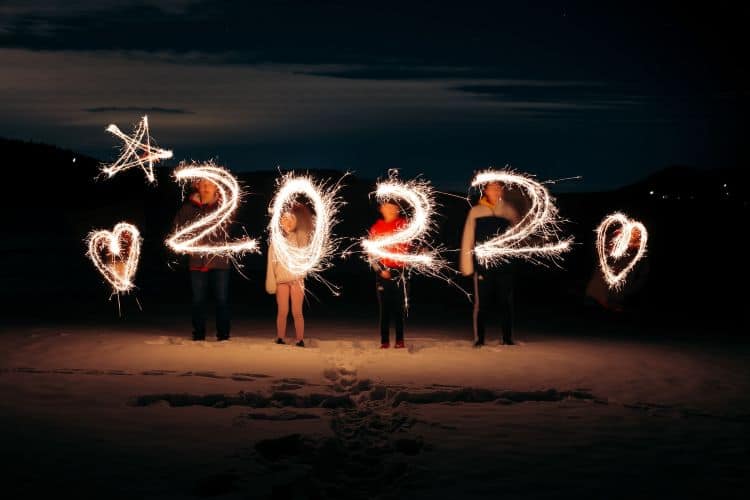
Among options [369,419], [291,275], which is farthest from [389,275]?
[369,419]

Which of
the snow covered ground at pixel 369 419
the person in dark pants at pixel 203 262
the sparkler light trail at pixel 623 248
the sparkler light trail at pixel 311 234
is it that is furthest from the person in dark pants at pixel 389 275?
the sparkler light trail at pixel 623 248

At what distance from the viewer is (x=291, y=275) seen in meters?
12.9

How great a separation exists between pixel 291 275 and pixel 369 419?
4.45 m

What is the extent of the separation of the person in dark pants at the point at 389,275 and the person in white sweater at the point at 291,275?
31.4 inches

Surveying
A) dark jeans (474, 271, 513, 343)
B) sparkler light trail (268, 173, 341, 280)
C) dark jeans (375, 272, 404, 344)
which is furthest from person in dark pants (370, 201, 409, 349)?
dark jeans (474, 271, 513, 343)

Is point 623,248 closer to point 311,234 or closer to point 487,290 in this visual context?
point 487,290

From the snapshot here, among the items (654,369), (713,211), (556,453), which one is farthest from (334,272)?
(713,211)

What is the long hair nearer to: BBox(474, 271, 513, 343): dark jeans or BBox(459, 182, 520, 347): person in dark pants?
BBox(459, 182, 520, 347): person in dark pants

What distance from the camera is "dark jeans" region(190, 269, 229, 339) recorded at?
1284cm

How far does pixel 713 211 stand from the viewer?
5312cm

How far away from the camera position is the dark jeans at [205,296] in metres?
12.8

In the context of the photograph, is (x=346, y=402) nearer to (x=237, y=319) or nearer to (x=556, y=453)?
(x=556, y=453)

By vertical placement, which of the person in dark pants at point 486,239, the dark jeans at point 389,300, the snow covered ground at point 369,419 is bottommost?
the snow covered ground at point 369,419

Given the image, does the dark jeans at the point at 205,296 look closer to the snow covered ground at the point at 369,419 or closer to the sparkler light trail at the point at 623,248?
the snow covered ground at the point at 369,419
